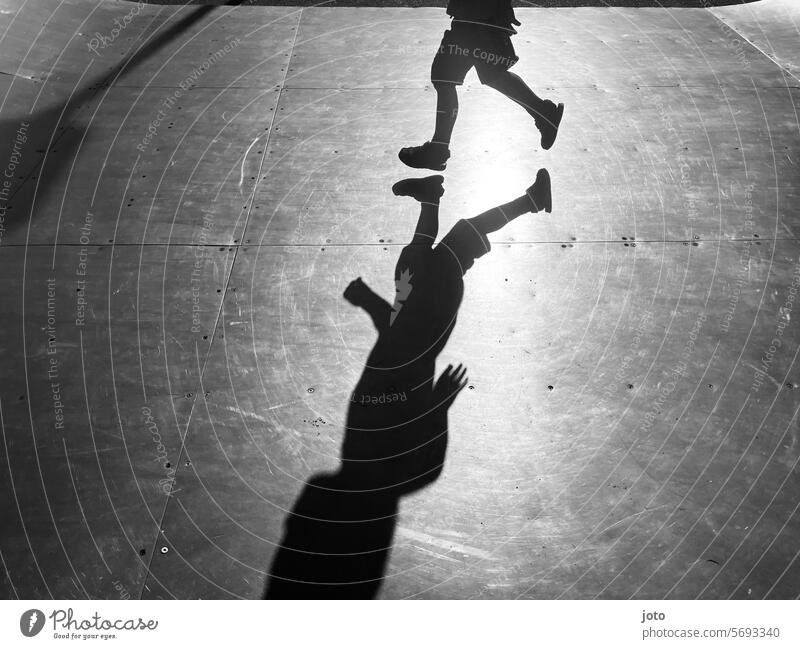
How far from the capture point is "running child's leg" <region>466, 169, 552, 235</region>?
6.17 metres

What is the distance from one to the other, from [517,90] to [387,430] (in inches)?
130

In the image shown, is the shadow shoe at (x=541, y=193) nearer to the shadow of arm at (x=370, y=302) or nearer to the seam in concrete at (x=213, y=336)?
the shadow of arm at (x=370, y=302)

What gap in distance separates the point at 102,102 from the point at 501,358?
4.48 meters

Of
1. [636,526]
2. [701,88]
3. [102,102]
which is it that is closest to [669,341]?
[636,526]

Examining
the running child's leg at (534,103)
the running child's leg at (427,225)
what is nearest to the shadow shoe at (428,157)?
the running child's leg at (427,225)

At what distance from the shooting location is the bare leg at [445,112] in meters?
6.62

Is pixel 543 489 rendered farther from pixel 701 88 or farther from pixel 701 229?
pixel 701 88

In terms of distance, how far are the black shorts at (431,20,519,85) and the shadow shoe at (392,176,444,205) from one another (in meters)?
0.78

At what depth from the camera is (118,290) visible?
5.65 m

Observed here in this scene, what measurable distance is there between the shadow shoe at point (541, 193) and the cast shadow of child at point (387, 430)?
4 centimetres

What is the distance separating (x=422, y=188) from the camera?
648 centimetres

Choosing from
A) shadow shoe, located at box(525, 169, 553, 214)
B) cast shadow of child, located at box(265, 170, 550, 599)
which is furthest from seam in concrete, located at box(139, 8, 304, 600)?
shadow shoe, located at box(525, 169, 553, 214)

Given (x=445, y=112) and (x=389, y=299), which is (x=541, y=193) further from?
(x=389, y=299)

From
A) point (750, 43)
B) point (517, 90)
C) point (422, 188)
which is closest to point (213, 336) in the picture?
point (422, 188)
